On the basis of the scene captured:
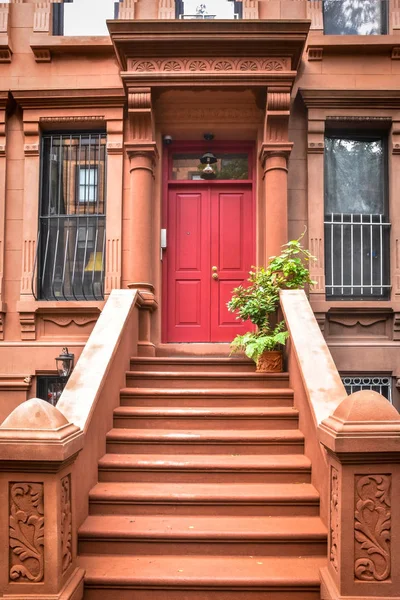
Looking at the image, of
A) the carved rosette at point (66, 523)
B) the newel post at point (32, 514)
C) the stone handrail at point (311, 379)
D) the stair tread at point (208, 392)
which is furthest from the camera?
the stair tread at point (208, 392)

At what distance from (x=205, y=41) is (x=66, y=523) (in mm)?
5625

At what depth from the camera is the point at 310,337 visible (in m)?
4.91

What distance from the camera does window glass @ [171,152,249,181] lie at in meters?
7.66

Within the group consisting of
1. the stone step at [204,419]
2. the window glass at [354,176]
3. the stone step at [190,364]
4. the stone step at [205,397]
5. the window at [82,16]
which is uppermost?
the window at [82,16]

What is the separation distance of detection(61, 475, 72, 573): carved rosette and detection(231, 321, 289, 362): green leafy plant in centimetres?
255

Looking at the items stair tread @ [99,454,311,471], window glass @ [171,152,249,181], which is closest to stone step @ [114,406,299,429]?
stair tread @ [99,454,311,471]

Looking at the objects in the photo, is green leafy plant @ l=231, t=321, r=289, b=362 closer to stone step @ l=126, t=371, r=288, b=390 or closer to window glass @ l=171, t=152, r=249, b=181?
stone step @ l=126, t=371, r=288, b=390

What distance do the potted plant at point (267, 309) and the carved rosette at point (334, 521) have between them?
2.21 meters

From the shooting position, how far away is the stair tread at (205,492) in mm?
4000

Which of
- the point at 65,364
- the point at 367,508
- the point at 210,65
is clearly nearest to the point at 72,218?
the point at 65,364

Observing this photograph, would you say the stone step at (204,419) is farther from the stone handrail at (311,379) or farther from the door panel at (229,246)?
the door panel at (229,246)

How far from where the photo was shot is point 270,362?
5637mm

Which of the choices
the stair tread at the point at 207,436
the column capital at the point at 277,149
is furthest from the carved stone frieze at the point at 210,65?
the stair tread at the point at 207,436

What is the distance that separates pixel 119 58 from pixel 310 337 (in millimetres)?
4347
